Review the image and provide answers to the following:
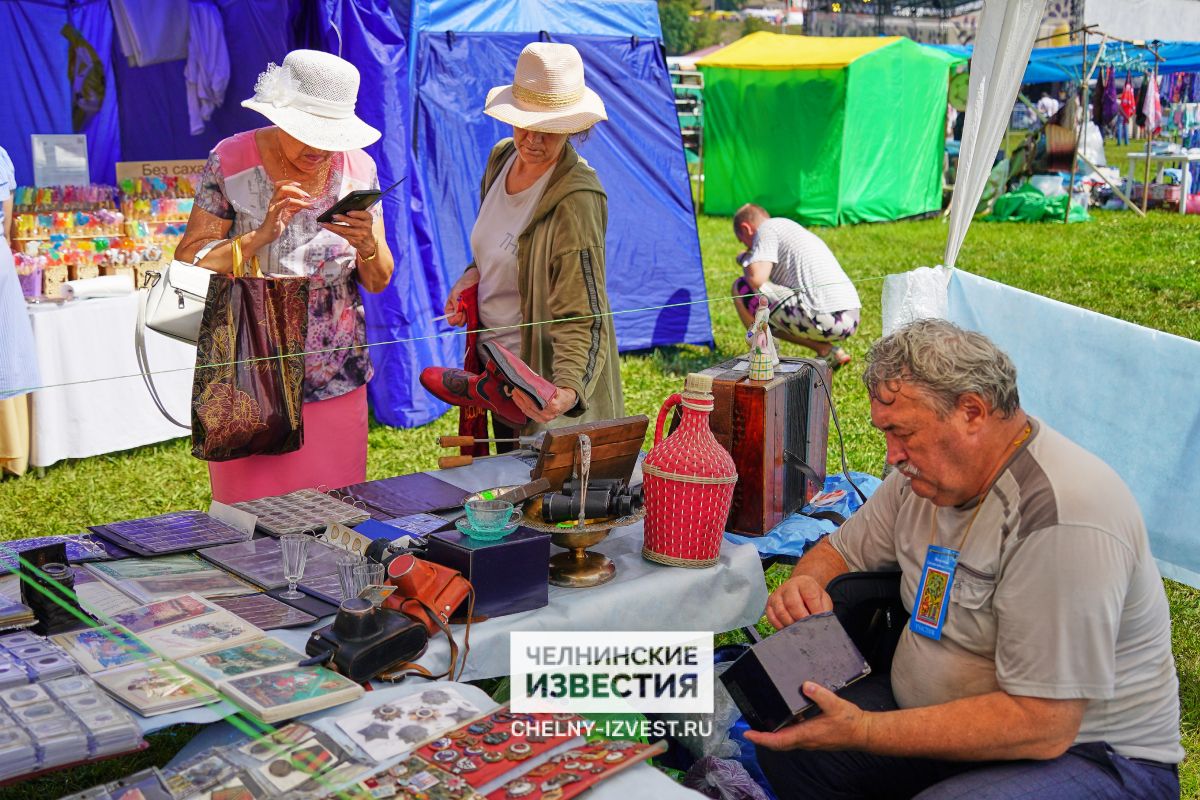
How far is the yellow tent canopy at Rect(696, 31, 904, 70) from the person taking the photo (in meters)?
12.9

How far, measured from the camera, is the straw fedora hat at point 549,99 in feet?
9.80

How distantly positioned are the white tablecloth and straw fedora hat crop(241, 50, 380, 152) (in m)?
2.34

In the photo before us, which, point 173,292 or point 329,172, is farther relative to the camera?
point 329,172

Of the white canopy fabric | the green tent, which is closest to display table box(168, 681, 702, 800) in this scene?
the white canopy fabric

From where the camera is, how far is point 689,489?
233 centimetres

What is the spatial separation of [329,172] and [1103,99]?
14.1 m

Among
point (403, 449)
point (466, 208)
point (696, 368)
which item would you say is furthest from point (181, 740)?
point (696, 368)

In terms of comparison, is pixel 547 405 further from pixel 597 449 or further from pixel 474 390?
pixel 597 449

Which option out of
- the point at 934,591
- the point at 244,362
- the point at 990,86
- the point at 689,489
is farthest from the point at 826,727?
the point at 990,86

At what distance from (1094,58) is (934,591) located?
14.3 metres

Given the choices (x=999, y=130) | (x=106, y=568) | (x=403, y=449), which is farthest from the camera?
(x=403, y=449)

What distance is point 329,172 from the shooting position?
3021 millimetres

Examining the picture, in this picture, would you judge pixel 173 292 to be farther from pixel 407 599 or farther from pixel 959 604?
pixel 959 604

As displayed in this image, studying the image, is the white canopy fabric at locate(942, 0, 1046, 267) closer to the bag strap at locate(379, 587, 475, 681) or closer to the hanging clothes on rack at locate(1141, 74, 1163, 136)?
the bag strap at locate(379, 587, 475, 681)
